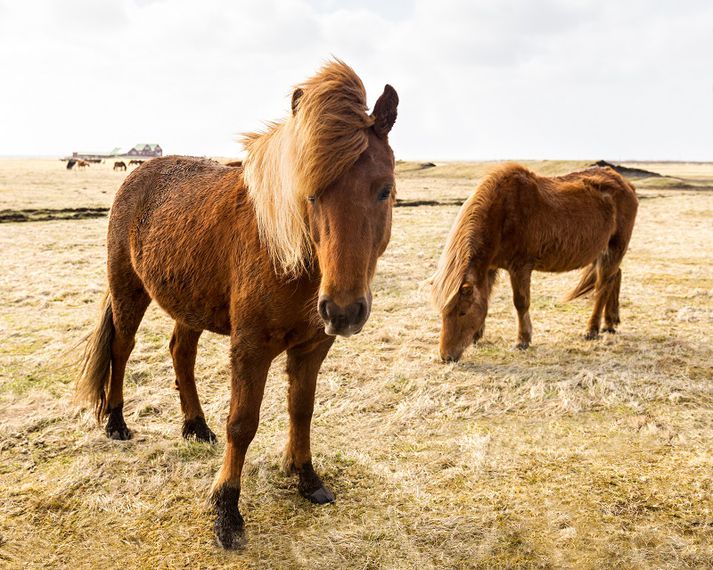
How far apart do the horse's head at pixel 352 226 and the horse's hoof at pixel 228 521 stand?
1.40 metres

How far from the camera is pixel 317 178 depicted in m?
2.06

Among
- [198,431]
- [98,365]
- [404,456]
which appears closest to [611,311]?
[404,456]

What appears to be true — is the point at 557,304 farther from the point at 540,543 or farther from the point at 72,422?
the point at 72,422

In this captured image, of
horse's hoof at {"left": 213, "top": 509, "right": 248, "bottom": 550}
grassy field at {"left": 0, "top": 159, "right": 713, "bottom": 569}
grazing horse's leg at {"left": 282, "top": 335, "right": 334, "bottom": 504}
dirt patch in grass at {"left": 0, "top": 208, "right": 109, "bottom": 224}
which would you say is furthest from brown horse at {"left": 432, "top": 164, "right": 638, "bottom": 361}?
dirt patch in grass at {"left": 0, "top": 208, "right": 109, "bottom": 224}

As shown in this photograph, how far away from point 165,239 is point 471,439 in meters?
2.72

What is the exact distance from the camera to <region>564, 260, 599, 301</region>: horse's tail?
262 inches

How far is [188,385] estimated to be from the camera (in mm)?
3740

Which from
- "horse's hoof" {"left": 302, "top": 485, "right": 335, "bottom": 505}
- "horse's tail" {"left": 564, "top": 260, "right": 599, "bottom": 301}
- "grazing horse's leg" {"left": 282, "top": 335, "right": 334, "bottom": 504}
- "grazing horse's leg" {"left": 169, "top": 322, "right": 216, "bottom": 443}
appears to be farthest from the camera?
"horse's tail" {"left": 564, "top": 260, "right": 599, "bottom": 301}

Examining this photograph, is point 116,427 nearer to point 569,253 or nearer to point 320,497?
point 320,497

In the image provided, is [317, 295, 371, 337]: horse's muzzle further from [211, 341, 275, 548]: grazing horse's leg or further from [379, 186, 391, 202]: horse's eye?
[211, 341, 275, 548]: grazing horse's leg

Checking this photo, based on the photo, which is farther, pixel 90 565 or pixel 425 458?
pixel 425 458

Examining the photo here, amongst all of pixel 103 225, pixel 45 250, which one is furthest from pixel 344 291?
pixel 103 225

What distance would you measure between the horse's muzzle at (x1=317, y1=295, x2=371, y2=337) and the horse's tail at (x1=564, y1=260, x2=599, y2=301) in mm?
5606

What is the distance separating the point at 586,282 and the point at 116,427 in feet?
19.7
